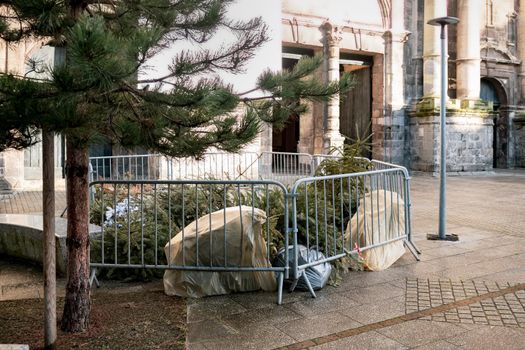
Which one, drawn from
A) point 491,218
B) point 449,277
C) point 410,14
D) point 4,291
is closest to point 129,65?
point 4,291

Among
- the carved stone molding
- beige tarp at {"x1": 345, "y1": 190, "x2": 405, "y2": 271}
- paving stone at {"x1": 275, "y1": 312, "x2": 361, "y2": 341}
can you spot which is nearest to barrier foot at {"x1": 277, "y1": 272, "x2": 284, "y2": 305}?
paving stone at {"x1": 275, "y1": 312, "x2": 361, "y2": 341}

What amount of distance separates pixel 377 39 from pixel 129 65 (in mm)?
16613

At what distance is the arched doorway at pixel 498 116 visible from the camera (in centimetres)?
2152

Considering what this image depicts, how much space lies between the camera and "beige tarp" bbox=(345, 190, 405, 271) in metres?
5.68

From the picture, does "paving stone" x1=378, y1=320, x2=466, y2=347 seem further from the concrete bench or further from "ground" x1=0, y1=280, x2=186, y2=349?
the concrete bench

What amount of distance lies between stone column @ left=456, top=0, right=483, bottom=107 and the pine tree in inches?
646

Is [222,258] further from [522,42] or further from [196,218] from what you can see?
[522,42]

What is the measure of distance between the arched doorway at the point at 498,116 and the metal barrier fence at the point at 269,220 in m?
16.9

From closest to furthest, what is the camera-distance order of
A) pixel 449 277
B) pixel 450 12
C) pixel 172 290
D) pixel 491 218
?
pixel 172 290 < pixel 449 277 < pixel 491 218 < pixel 450 12

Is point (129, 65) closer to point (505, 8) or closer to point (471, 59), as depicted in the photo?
point (471, 59)

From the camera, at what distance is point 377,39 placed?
58.7 feet

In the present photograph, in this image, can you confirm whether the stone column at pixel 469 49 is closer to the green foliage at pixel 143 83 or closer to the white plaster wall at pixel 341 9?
the white plaster wall at pixel 341 9

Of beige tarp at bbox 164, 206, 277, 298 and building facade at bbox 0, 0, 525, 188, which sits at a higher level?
building facade at bbox 0, 0, 525, 188

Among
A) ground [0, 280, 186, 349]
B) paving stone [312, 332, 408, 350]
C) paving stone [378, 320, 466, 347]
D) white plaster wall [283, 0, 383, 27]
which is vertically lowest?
paving stone [312, 332, 408, 350]
